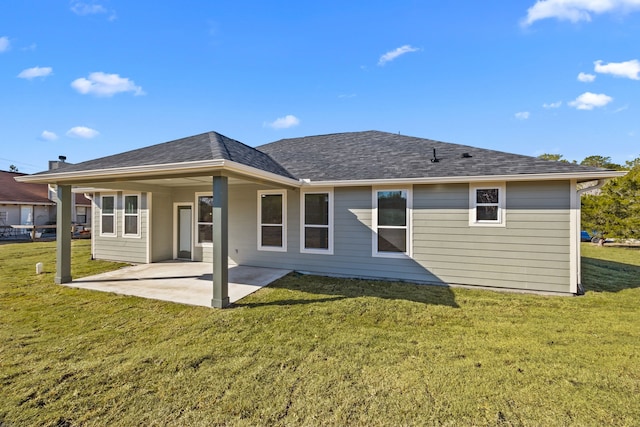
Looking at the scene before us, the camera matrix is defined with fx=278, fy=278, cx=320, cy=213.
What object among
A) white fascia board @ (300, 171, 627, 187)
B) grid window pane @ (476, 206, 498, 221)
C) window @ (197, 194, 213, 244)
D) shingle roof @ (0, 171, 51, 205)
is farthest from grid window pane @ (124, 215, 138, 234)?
shingle roof @ (0, 171, 51, 205)

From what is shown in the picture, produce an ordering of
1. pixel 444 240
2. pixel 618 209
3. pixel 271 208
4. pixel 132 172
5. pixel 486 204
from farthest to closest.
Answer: pixel 618 209
pixel 271 208
pixel 444 240
pixel 486 204
pixel 132 172

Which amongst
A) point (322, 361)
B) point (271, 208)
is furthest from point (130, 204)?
point (322, 361)

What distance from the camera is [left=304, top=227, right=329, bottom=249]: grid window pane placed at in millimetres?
7871

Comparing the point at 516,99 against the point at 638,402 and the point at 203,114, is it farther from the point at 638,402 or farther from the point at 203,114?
the point at 203,114

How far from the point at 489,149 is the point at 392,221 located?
3.50 m

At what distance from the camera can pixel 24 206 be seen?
21.1 meters

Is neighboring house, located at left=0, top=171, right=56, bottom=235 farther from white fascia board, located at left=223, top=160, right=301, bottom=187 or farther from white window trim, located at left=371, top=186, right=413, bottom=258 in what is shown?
white window trim, located at left=371, top=186, right=413, bottom=258

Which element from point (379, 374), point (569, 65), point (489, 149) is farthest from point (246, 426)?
point (569, 65)

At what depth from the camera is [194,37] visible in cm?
1020

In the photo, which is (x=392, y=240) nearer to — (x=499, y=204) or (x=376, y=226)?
(x=376, y=226)

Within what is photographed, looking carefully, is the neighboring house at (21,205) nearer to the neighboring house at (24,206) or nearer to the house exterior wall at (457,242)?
the neighboring house at (24,206)

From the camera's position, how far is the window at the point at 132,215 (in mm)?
9523

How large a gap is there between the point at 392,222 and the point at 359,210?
3.01 feet

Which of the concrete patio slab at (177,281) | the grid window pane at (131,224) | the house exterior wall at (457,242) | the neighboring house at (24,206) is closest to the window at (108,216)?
the grid window pane at (131,224)
